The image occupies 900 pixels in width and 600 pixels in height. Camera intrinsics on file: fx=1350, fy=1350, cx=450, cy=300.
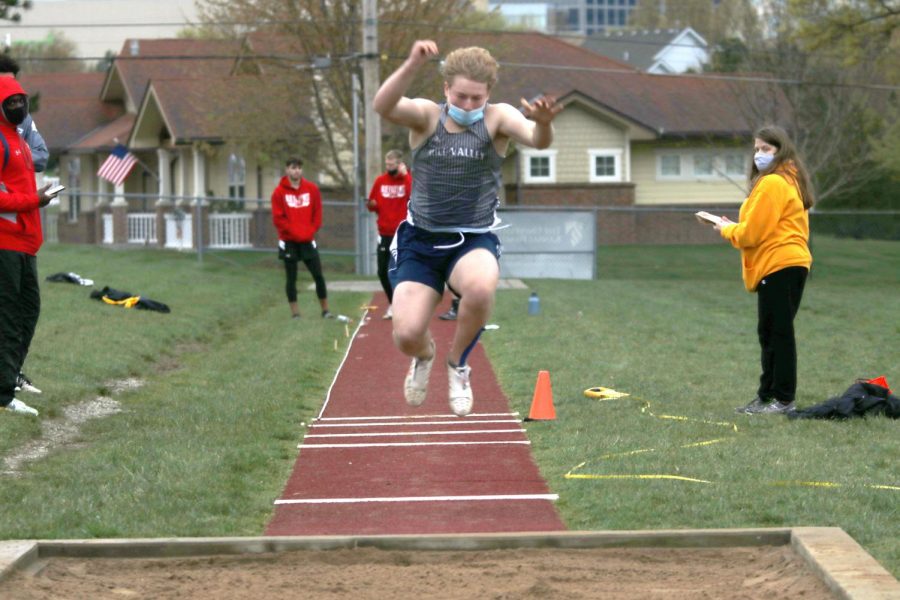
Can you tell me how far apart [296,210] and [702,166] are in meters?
31.1

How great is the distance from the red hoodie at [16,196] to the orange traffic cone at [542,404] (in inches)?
151

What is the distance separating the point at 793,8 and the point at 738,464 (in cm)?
2486

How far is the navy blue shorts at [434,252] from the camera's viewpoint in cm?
777

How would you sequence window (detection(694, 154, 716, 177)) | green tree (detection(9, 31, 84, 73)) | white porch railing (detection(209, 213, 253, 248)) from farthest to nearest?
green tree (detection(9, 31, 84, 73)), window (detection(694, 154, 716, 177)), white porch railing (detection(209, 213, 253, 248))

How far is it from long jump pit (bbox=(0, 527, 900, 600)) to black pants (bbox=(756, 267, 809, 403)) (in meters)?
4.14

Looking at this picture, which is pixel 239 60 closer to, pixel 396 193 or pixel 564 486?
pixel 396 193

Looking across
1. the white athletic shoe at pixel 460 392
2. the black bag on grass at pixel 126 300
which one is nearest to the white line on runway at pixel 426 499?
the white athletic shoe at pixel 460 392

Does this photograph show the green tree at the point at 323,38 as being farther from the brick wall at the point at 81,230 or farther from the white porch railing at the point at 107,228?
the brick wall at the point at 81,230

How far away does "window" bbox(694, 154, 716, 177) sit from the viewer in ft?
153

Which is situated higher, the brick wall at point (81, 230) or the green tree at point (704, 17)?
the green tree at point (704, 17)

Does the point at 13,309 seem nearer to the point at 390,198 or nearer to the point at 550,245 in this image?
the point at 390,198

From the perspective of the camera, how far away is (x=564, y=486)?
7.51 m

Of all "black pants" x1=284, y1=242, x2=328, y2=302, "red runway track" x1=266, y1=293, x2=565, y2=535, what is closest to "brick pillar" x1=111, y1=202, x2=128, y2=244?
"black pants" x1=284, y1=242, x2=328, y2=302

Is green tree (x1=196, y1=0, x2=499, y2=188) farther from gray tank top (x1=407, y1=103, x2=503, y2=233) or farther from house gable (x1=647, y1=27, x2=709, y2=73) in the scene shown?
house gable (x1=647, y1=27, x2=709, y2=73)
